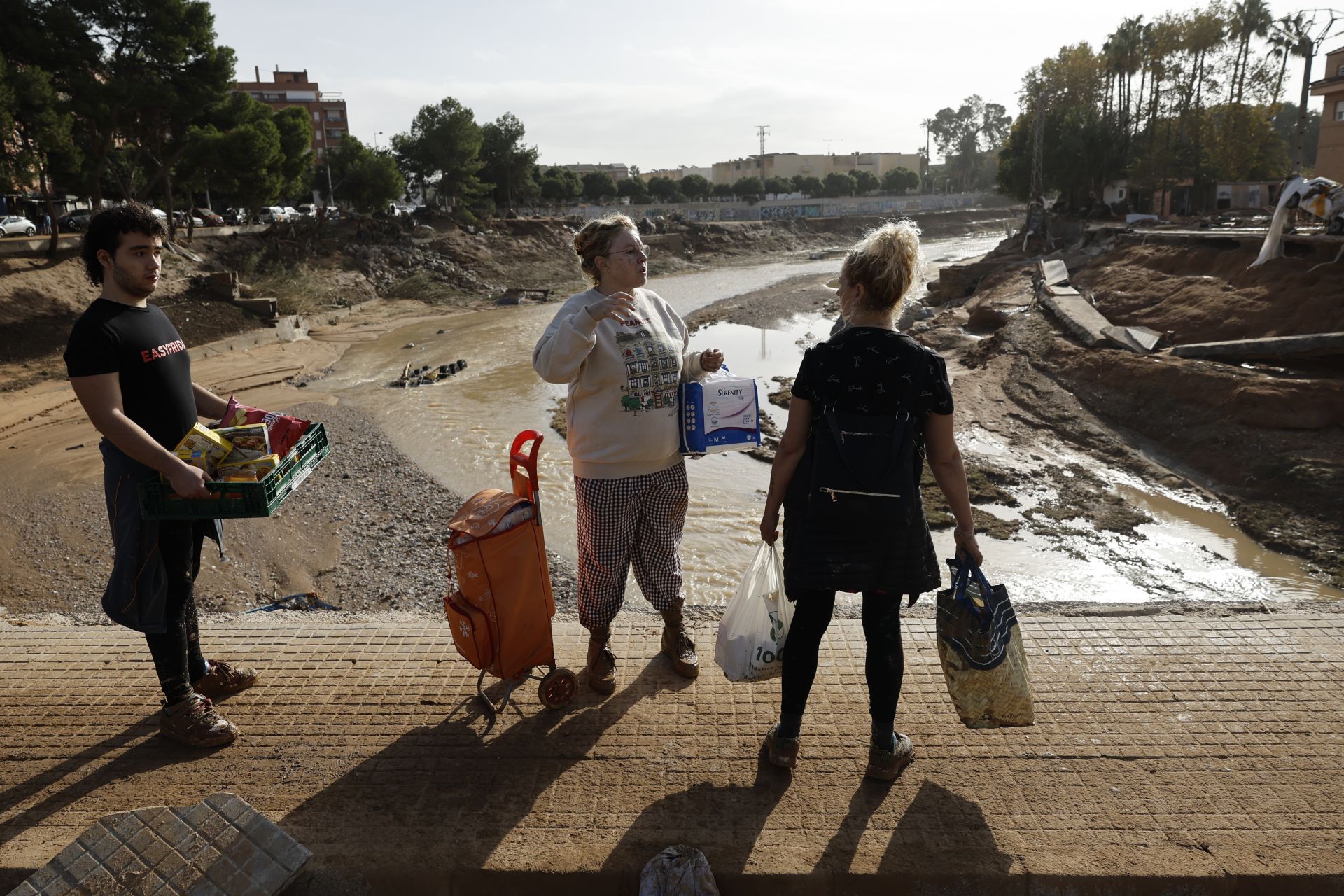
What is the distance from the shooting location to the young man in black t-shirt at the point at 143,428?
2.68m

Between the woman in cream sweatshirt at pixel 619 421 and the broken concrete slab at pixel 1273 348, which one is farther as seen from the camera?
the broken concrete slab at pixel 1273 348

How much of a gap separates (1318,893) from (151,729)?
3.79 metres

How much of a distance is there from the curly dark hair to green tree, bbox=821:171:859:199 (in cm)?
10118

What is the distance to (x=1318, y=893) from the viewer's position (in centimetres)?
232

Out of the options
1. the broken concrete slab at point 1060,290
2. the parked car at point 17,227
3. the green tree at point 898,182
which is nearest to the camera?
the broken concrete slab at point 1060,290

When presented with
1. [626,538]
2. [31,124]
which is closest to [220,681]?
[626,538]

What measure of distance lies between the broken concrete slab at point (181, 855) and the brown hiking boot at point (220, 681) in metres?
0.86

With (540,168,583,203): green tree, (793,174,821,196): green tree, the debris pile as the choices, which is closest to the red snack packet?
the debris pile

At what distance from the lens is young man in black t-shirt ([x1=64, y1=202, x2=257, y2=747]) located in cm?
268

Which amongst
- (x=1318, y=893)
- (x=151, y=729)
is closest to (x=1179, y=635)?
(x=1318, y=893)

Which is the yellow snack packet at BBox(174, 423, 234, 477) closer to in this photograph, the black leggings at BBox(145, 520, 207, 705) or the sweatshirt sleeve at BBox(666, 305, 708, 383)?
the black leggings at BBox(145, 520, 207, 705)

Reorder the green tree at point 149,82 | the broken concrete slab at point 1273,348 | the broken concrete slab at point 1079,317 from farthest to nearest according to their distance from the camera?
the green tree at point 149,82 → the broken concrete slab at point 1079,317 → the broken concrete slab at point 1273,348

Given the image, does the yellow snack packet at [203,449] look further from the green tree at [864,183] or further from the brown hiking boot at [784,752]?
the green tree at [864,183]

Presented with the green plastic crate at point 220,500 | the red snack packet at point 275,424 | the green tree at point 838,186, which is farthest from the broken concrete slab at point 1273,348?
the green tree at point 838,186
